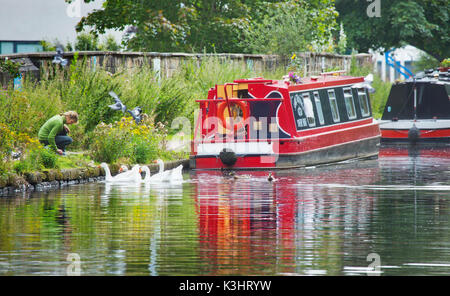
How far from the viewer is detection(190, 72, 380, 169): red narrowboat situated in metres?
25.2

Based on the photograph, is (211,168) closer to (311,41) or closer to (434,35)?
(311,41)

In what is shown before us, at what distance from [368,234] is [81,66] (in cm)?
1539

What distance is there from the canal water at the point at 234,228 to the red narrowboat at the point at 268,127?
2577 mm

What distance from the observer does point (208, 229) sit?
45.9ft

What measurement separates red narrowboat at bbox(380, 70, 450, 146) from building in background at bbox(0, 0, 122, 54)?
11373 mm

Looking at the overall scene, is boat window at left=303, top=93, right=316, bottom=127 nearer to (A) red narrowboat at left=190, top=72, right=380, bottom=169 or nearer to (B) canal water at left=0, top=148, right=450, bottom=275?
(A) red narrowboat at left=190, top=72, right=380, bottom=169

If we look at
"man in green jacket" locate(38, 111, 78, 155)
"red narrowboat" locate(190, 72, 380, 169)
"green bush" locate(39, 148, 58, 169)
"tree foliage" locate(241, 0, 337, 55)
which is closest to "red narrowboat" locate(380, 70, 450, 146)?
"tree foliage" locate(241, 0, 337, 55)

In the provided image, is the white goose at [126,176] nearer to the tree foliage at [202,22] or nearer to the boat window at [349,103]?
the boat window at [349,103]

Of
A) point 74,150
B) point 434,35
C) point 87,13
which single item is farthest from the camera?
point 434,35

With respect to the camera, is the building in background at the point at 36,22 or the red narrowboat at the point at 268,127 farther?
the building in background at the point at 36,22

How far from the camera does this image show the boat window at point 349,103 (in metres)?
29.9

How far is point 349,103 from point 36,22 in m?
16.6

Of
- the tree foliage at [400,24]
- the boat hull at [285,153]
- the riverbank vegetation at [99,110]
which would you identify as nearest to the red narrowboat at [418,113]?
the riverbank vegetation at [99,110]
